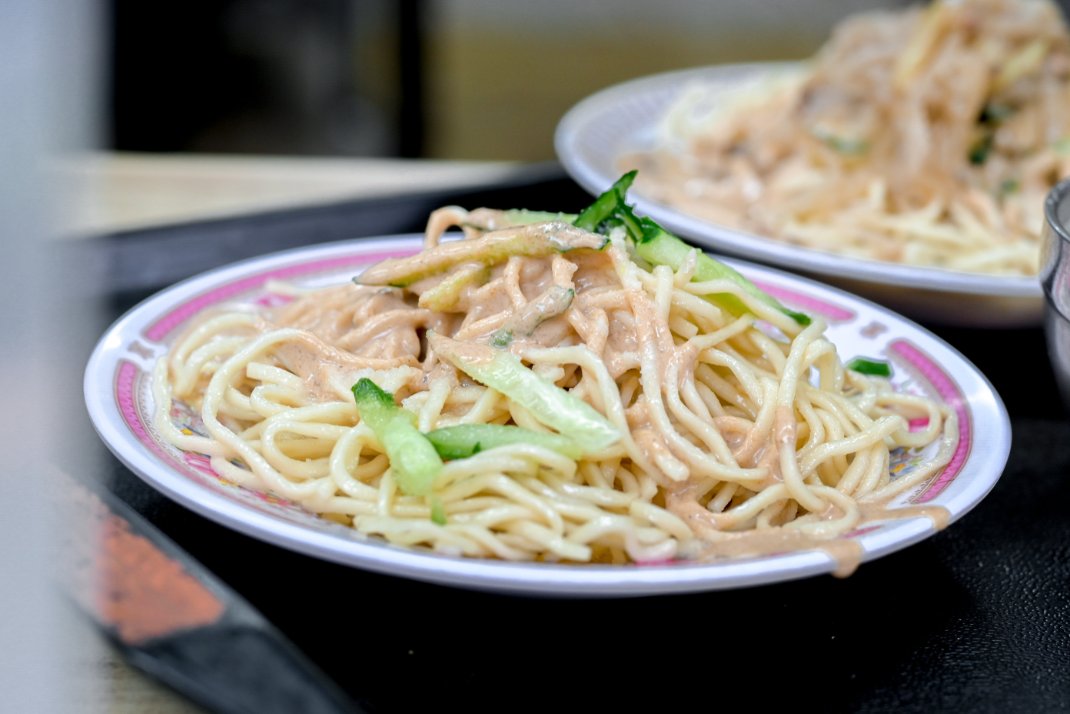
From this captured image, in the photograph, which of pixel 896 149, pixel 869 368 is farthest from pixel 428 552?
pixel 896 149

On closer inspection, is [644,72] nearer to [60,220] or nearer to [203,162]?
[203,162]

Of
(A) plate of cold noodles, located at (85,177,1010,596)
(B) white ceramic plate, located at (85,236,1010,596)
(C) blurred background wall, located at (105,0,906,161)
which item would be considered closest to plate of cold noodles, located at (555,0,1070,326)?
(B) white ceramic plate, located at (85,236,1010,596)

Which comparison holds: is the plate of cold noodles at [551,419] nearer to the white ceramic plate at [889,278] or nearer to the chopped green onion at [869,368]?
the chopped green onion at [869,368]

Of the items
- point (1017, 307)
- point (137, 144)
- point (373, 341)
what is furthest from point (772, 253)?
point (137, 144)

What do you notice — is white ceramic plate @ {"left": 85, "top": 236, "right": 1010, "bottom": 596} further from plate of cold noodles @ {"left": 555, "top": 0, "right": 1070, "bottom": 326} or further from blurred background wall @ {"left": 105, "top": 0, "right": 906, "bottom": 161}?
blurred background wall @ {"left": 105, "top": 0, "right": 906, "bottom": 161}

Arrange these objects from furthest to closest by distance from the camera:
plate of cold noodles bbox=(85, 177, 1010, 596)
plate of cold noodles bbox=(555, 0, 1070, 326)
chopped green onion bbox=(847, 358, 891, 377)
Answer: plate of cold noodles bbox=(555, 0, 1070, 326), chopped green onion bbox=(847, 358, 891, 377), plate of cold noodles bbox=(85, 177, 1010, 596)

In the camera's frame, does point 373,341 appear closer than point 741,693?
No

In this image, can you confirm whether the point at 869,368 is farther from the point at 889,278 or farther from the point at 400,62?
the point at 400,62
